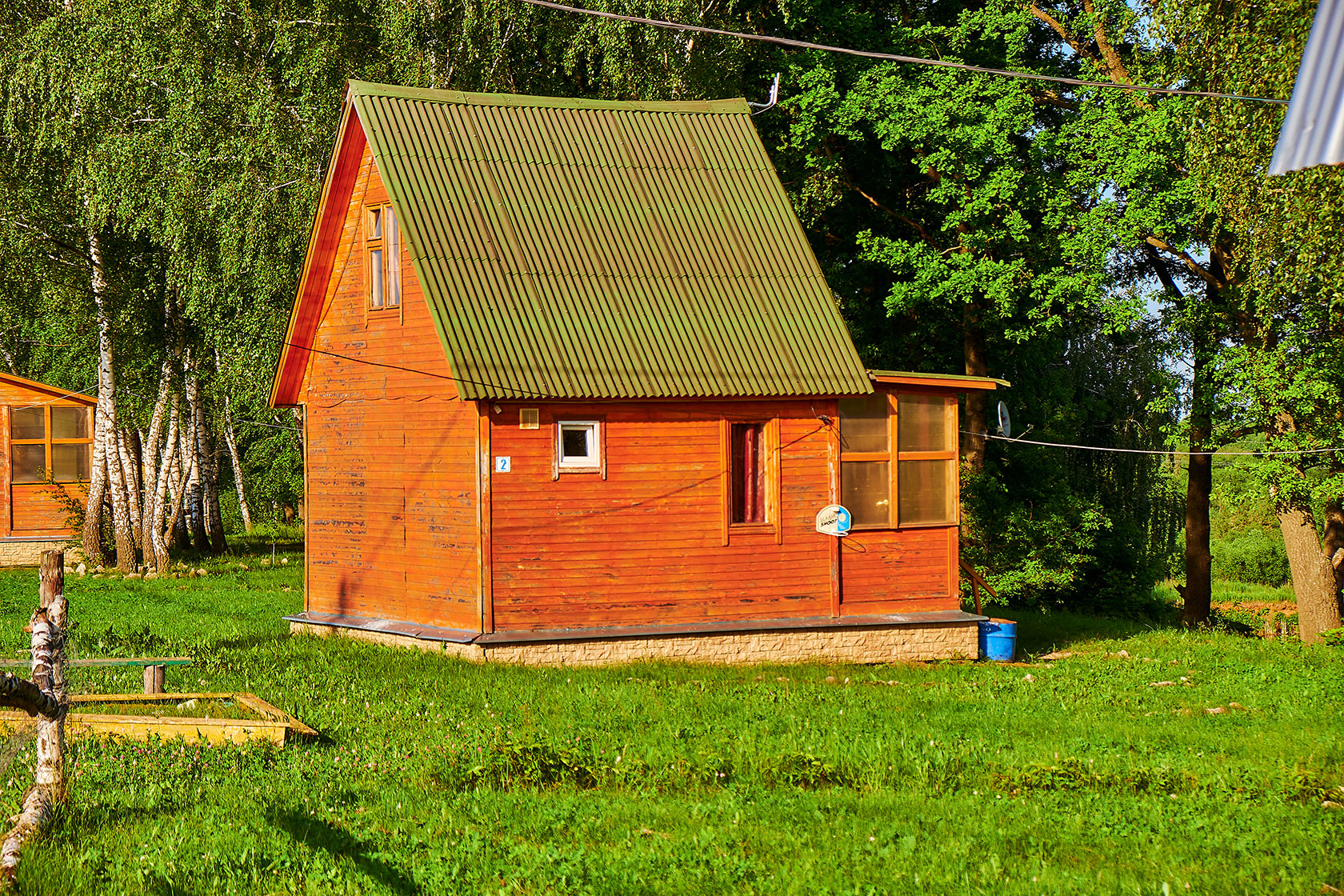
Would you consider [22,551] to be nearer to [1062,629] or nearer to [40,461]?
[40,461]

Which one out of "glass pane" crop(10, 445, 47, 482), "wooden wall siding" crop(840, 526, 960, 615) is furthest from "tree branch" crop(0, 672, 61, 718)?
"glass pane" crop(10, 445, 47, 482)

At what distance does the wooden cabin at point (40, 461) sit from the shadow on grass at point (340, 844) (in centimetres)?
2512

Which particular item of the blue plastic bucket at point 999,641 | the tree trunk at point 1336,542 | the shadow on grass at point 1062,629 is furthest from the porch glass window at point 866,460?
the tree trunk at point 1336,542

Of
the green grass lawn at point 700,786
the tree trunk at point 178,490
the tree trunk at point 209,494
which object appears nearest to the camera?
the green grass lawn at point 700,786

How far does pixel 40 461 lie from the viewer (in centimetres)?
3175

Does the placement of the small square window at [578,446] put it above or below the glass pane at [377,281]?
below

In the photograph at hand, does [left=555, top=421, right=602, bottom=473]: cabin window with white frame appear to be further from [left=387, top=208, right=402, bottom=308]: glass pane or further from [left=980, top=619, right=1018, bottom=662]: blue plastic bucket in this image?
[left=980, top=619, right=1018, bottom=662]: blue plastic bucket

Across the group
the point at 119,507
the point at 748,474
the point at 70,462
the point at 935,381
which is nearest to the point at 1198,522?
the point at 935,381

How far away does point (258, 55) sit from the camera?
25.8 m

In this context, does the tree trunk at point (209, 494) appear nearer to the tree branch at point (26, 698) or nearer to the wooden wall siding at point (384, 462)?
the wooden wall siding at point (384, 462)

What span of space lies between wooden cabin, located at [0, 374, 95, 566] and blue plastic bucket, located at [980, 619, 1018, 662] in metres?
22.7

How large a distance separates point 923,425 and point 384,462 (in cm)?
790

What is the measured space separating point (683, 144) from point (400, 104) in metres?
4.49

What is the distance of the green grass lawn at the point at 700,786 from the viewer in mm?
8109
